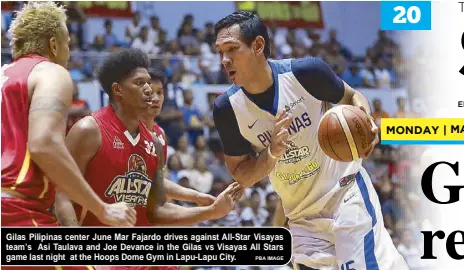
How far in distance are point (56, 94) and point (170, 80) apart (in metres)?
1.93

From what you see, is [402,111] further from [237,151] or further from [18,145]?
[18,145]

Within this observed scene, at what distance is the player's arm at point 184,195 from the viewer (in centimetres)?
390

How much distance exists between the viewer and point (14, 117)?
2.80m

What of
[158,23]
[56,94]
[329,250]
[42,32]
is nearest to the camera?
[56,94]

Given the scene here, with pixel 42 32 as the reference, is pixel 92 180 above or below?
below

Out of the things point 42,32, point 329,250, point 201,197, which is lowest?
point 329,250

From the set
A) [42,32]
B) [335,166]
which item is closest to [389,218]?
[335,166]

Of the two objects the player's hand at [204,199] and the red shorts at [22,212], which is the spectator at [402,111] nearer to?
the player's hand at [204,199]

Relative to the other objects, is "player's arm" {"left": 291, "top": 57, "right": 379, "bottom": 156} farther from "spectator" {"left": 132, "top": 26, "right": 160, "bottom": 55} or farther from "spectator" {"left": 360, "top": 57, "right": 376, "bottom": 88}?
"spectator" {"left": 132, "top": 26, "right": 160, "bottom": 55}

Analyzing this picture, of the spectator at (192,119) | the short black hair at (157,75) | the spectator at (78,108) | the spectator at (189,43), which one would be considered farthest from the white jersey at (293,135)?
the spectator at (189,43)

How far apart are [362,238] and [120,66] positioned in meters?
1.51

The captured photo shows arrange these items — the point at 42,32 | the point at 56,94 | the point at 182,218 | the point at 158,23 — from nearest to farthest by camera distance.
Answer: the point at 56,94 < the point at 42,32 < the point at 182,218 < the point at 158,23

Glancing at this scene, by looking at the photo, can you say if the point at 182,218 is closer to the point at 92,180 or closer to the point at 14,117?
the point at 92,180

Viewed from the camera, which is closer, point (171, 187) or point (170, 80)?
point (171, 187)
